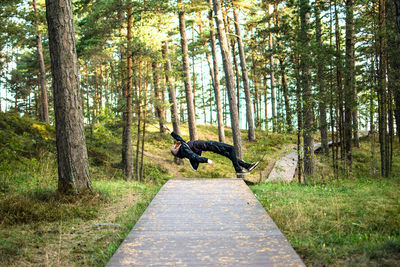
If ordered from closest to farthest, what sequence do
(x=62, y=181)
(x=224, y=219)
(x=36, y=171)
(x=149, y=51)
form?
(x=224, y=219)
(x=62, y=181)
(x=36, y=171)
(x=149, y=51)

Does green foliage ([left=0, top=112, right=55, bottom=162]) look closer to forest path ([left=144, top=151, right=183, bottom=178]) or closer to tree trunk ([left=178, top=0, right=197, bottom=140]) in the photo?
forest path ([left=144, top=151, right=183, bottom=178])

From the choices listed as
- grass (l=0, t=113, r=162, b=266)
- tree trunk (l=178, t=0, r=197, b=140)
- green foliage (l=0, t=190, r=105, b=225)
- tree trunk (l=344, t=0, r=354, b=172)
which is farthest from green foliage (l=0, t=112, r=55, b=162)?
tree trunk (l=344, t=0, r=354, b=172)

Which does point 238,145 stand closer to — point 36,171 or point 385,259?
point 36,171

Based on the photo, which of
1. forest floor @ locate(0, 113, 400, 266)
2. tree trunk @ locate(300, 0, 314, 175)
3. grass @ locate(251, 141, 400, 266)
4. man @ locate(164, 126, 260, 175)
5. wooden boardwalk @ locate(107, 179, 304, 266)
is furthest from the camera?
tree trunk @ locate(300, 0, 314, 175)

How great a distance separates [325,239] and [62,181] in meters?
5.87

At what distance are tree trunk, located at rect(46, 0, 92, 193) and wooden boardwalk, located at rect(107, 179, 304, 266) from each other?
225cm

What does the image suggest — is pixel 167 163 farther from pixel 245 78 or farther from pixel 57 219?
pixel 57 219

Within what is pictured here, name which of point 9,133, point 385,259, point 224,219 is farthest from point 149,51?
point 385,259

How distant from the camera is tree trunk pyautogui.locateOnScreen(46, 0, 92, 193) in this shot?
710 cm

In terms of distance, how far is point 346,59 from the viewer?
44.0 ft

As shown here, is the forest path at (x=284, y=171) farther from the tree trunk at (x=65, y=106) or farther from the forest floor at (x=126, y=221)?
the tree trunk at (x=65, y=106)

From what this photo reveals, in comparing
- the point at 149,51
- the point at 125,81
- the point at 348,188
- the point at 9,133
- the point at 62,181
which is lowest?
the point at 348,188

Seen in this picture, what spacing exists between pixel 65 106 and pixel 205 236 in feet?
15.8

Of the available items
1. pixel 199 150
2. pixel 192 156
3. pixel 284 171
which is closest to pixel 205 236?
pixel 192 156
